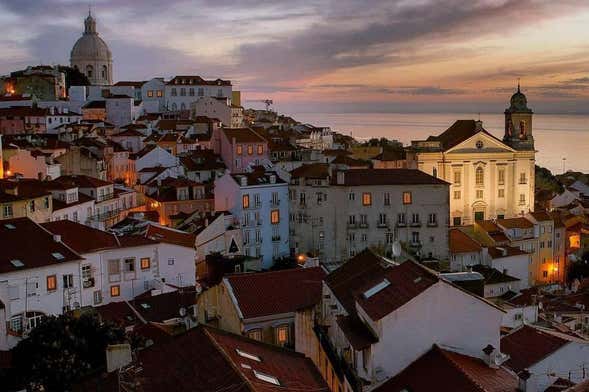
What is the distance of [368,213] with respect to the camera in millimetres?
41656

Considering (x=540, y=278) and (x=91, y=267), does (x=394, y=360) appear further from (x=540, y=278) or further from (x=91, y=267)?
(x=540, y=278)

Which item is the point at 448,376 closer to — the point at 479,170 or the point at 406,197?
the point at 406,197

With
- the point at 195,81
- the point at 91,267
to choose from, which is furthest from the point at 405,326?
the point at 195,81

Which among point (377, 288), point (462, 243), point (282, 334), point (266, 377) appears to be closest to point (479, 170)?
point (462, 243)

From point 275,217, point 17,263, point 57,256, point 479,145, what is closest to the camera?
point 17,263

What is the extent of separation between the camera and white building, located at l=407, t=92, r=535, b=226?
179 feet

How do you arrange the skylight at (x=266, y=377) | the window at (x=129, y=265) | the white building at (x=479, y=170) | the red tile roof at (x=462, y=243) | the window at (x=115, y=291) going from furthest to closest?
the white building at (x=479, y=170) < the red tile roof at (x=462, y=243) < the window at (x=129, y=265) < the window at (x=115, y=291) < the skylight at (x=266, y=377)

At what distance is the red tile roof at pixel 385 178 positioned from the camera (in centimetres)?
4169

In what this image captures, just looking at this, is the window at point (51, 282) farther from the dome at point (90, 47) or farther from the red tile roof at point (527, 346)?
the dome at point (90, 47)

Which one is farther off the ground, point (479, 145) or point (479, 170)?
point (479, 145)

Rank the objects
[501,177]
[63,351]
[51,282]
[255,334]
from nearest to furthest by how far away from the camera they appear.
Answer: [63,351]
[255,334]
[51,282]
[501,177]

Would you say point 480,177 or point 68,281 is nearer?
point 68,281

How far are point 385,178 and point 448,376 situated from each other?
2911cm

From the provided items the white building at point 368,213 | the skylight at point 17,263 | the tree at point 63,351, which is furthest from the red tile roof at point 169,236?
the tree at point 63,351
